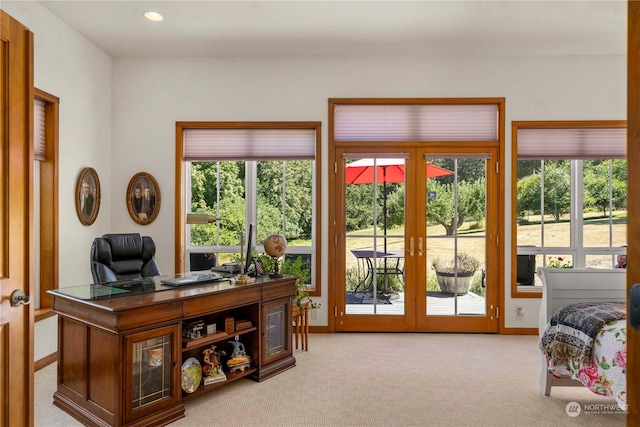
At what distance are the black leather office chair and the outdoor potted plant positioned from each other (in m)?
2.89

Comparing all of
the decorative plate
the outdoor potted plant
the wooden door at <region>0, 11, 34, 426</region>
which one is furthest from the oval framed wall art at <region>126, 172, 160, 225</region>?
the outdoor potted plant

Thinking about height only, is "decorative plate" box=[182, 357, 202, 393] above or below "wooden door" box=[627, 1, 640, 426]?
below

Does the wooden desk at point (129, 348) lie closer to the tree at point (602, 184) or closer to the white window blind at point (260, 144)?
the white window blind at point (260, 144)

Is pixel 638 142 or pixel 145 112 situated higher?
pixel 145 112

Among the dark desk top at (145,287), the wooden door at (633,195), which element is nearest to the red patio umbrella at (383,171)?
the dark desk top at (145,287)

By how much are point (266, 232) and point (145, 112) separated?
187cm

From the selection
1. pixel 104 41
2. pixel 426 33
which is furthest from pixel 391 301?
pixel 104 41

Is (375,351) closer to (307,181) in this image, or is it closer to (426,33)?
(307,181)

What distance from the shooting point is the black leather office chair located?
3187 millimetres

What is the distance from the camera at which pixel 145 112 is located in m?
4.46

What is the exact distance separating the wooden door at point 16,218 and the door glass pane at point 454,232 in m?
3.63

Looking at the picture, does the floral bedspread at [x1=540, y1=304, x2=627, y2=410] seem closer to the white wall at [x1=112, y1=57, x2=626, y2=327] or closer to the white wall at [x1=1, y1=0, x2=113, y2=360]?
the white wall at [x1=112, y1=57, x2=626, y2=327]

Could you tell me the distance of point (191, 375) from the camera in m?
2.71

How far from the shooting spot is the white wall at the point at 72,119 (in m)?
3.43
